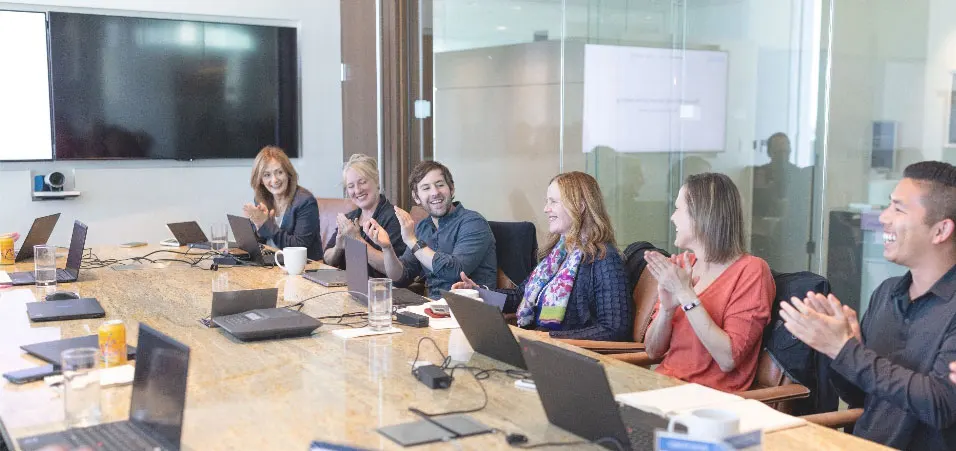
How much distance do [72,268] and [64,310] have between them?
3.13 feet

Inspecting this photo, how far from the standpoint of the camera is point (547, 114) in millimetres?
5246

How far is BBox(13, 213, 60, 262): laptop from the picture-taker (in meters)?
4.49

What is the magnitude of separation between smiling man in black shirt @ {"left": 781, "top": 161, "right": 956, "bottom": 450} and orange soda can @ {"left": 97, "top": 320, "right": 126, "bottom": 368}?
5.23ft

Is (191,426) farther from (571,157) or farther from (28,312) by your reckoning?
(571,157)

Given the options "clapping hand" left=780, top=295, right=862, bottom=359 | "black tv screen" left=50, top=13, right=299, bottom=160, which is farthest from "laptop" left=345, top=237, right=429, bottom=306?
"black tv screen" left=50, top=13, right=299, bottom=160

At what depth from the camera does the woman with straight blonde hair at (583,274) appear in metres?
3.15

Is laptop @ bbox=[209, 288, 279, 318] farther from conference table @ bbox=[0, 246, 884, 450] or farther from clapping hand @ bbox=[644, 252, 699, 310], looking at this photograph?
clapping hand @ bbox=[644, 252, 699, 310]

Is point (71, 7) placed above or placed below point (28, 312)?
above

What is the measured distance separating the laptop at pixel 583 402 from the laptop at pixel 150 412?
2.13ft

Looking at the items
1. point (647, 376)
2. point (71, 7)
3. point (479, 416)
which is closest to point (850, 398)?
point (647, 376)

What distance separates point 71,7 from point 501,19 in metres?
2.70

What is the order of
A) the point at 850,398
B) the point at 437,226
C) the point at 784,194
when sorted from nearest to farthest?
the point at 850,398, the point at 784,194, the point at 437,226

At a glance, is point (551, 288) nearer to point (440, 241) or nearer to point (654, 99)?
point (440, 241)

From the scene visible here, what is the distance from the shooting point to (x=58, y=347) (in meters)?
2.54
